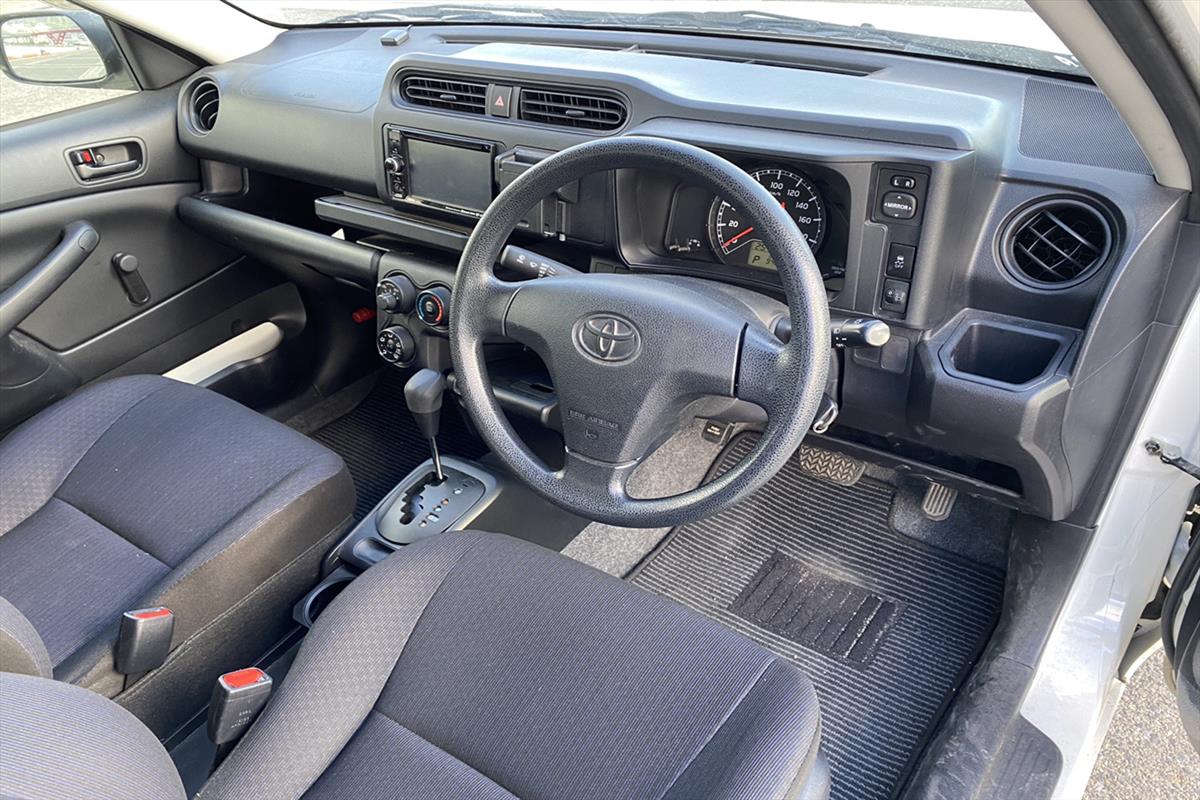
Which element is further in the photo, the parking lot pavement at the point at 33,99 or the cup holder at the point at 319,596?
the parking lot pavement at the point at 33,99

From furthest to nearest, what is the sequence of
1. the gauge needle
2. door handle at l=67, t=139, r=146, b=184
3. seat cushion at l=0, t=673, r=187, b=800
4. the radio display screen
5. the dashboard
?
door handle at l=67, t=139, r=146, b=184 → the radio display screen → the gauge needle → the dashboard → seat cushion at l=0, t=673, r=187, b=800

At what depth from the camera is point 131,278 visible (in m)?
2.21

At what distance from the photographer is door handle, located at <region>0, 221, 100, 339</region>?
1.96 m

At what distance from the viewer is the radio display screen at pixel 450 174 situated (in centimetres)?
170

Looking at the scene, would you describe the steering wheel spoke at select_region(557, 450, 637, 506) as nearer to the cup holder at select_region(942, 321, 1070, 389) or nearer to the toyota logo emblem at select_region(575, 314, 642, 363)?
the toyota logo emblem at select_region(575, 314, 642, 363)

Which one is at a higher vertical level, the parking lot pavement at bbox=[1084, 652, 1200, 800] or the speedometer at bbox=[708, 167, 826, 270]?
the speedometer at bbox=[708, 167, 826, 270]

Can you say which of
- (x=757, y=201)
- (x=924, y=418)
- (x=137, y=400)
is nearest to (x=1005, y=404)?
(x=924, y=418)

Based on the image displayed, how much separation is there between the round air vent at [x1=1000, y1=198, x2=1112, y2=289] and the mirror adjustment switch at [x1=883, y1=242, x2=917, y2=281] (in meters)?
0.18

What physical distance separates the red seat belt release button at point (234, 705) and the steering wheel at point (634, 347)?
0.43 m

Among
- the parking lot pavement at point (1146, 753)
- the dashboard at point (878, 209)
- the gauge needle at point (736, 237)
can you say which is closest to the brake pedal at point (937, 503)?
the dashboard at point (878, 209)

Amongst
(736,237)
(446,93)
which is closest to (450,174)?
(446,93)

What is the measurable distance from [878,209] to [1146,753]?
1.20m

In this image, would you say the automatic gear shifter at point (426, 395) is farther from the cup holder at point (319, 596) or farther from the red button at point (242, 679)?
the red button at point (242, 679)

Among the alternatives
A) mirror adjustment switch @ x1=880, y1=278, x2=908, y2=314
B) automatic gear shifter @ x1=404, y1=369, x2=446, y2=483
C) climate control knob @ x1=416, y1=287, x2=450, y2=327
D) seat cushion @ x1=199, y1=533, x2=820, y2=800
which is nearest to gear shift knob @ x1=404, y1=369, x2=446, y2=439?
automatic gear shifter @ x1=404, y1=369, x2=446, y2=483
